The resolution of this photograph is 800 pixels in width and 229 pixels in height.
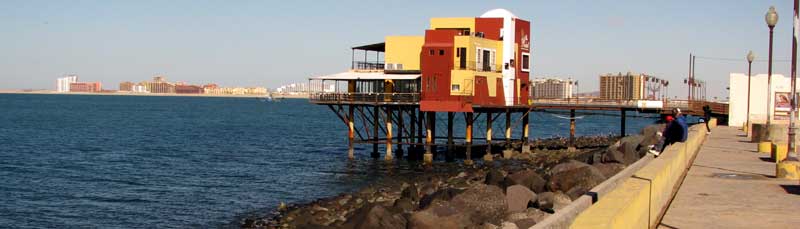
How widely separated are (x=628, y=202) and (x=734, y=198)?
23.5 feet

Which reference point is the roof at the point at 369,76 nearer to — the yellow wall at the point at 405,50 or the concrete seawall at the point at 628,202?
the yellow wall at the point at 405,50

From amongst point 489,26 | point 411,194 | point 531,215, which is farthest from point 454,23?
point 531,215

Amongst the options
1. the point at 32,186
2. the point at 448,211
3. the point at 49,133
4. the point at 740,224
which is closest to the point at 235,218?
the point at 448,211

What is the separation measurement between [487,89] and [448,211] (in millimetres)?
29982

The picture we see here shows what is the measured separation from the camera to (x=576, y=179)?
23.1 m

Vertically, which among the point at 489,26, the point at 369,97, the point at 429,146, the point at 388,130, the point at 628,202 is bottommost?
the point at 429,146

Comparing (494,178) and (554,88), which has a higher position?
(554,88)

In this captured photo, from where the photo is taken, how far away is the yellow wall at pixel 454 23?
51500 mm

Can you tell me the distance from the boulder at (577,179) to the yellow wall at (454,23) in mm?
28308

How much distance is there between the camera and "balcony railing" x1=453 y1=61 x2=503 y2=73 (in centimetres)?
4800

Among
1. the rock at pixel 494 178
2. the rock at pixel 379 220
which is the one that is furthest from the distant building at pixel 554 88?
the rock at pixel 379 220

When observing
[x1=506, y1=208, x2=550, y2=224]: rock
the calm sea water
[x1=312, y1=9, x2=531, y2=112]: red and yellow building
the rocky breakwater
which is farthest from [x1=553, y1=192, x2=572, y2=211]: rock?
[x1=312, y1=9, x2=531, y2=112]: red and yellow building

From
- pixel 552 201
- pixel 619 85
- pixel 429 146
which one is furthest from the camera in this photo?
pixel 619 85

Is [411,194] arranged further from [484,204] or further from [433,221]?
[433,221]
